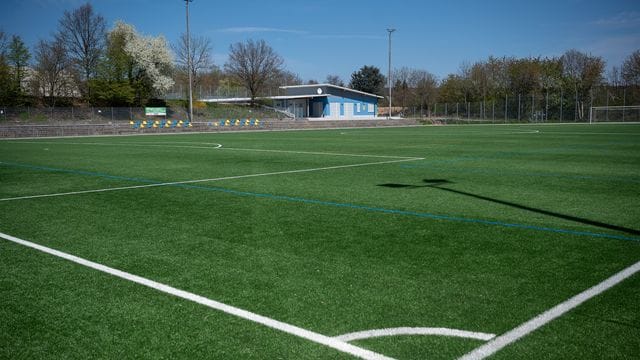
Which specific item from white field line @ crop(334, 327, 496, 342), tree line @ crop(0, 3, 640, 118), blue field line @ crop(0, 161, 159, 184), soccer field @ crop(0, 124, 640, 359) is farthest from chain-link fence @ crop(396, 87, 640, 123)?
white field line @ crop(334, 327, 496, 342)

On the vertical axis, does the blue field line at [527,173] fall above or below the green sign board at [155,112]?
below

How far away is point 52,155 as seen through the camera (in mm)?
18297

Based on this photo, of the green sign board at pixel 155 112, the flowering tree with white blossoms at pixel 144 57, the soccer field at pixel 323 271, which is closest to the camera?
the soccer field at pixel 323 271

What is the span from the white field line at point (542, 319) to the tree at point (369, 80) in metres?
105

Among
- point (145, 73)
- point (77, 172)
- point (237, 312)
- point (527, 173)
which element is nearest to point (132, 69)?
point (145, 73)

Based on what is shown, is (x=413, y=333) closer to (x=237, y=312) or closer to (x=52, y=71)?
(x=237, y=312)

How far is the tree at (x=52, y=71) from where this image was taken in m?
58.6

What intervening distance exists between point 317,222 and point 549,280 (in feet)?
10.3

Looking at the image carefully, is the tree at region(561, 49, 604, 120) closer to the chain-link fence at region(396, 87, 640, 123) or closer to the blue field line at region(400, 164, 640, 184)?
the chain-link fence at region(396, 87, 640, 123)

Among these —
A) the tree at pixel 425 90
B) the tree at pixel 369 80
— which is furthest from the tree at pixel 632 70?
the tree at pixel 369 80

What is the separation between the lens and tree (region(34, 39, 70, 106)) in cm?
5856

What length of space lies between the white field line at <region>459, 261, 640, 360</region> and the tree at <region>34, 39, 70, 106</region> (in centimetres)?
6472

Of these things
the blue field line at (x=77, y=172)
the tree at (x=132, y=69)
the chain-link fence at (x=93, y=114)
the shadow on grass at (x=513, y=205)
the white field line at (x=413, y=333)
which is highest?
the tree at (x=132, y=69)

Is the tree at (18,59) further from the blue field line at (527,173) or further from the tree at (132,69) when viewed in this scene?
the blue field line at (527,173)
